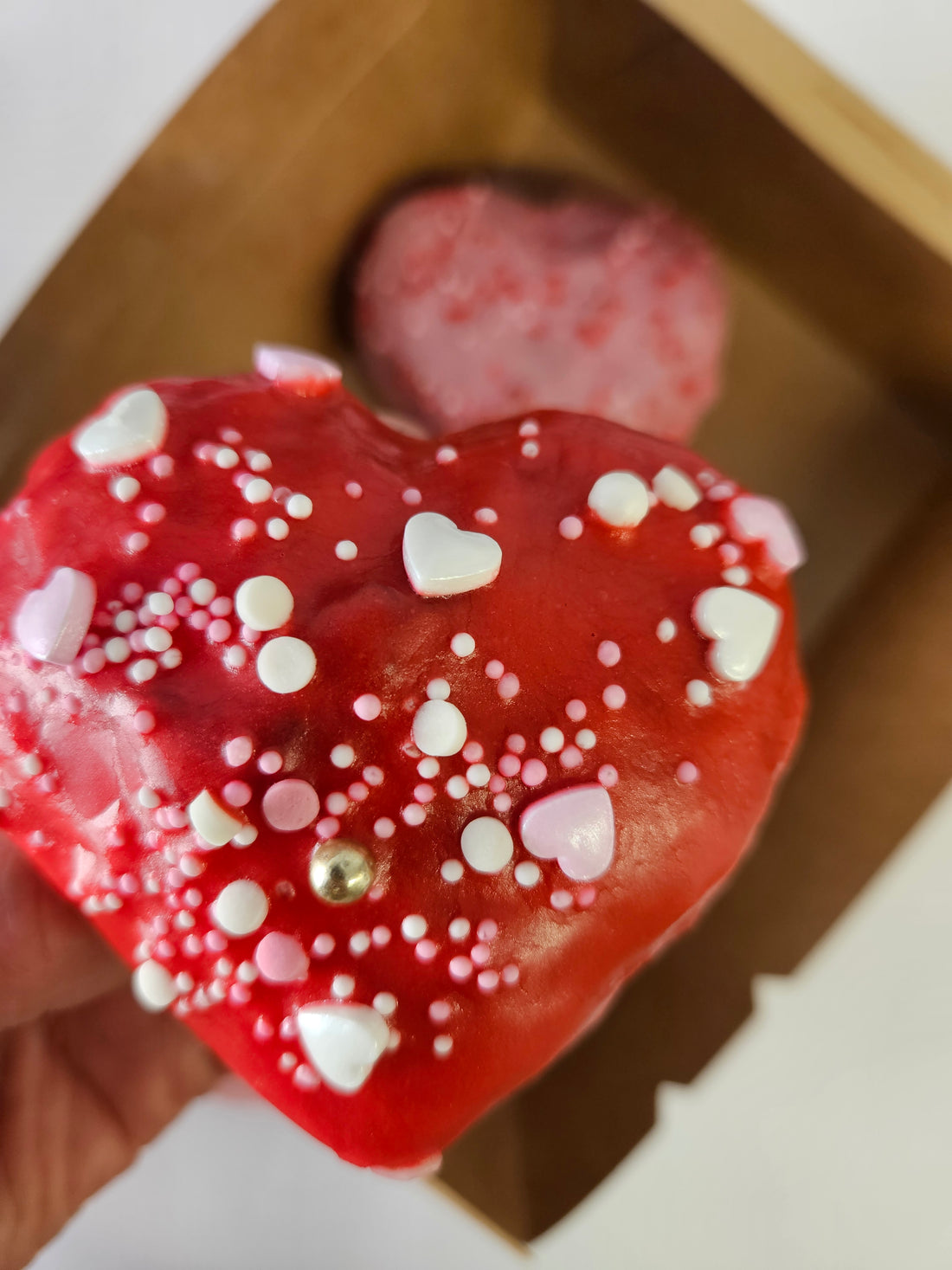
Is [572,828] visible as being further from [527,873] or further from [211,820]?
[211,820]

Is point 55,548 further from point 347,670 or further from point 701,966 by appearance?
point 701,966

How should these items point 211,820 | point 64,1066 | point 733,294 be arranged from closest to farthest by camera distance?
1. point 211,820
2. point 64,1066
3. point 733,294

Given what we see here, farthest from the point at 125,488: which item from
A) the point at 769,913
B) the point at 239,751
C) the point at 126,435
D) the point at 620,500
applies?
the point at 769,913

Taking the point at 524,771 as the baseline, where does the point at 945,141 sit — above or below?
above

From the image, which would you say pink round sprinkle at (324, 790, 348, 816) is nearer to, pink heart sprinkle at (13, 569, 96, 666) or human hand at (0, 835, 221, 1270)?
pink heart sprinkle at (13, 569, 96, 666)

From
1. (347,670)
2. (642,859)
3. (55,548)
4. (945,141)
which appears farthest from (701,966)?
(945,141)
